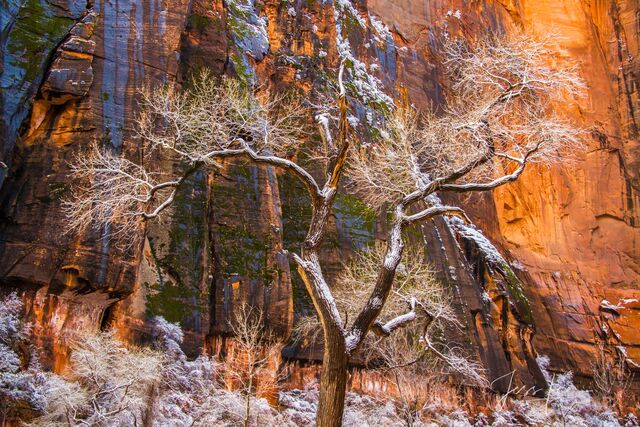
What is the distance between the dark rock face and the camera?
17.0 meters

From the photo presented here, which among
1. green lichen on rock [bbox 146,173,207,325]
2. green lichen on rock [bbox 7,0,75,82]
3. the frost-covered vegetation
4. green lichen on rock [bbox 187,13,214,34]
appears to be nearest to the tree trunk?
the frost-covered vegetation

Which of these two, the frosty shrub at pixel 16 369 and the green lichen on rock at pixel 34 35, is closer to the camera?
the frosty shrub at pixel 16 369

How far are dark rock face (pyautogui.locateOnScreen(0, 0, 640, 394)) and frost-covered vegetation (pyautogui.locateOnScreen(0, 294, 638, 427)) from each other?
70cm

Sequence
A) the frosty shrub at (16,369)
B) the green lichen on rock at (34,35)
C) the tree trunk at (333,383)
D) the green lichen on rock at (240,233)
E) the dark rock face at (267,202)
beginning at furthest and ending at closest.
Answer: the green lichen on rock at (240,233)
the green lichen on rock at (34,35)
the dark rock face at (267,202)
the frosty shrub at (16,369)
the tree trunk at (333,383)

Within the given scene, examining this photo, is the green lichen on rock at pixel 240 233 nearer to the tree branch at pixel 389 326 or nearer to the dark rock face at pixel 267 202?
the dark rock face at pixel 267 202

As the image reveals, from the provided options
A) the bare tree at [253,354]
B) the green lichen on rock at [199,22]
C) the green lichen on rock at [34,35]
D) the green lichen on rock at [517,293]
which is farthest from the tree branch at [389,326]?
Answer: the green lichen on rock at [517,293]

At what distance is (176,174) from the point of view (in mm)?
19250

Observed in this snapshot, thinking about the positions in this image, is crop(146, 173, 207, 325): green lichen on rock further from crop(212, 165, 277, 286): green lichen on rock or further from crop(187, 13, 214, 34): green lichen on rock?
crop(187, 13, 214, 34): green lichen on rock

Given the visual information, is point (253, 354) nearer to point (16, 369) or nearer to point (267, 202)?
point (267, 202)

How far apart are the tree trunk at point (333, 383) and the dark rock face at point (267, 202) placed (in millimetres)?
9432

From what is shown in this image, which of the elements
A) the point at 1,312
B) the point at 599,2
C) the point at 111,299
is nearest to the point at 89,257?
the point at 111,299

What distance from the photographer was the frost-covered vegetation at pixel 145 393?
14586mm

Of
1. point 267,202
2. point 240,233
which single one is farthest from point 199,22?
Answer: point 240,233

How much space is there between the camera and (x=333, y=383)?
29.0 ft
